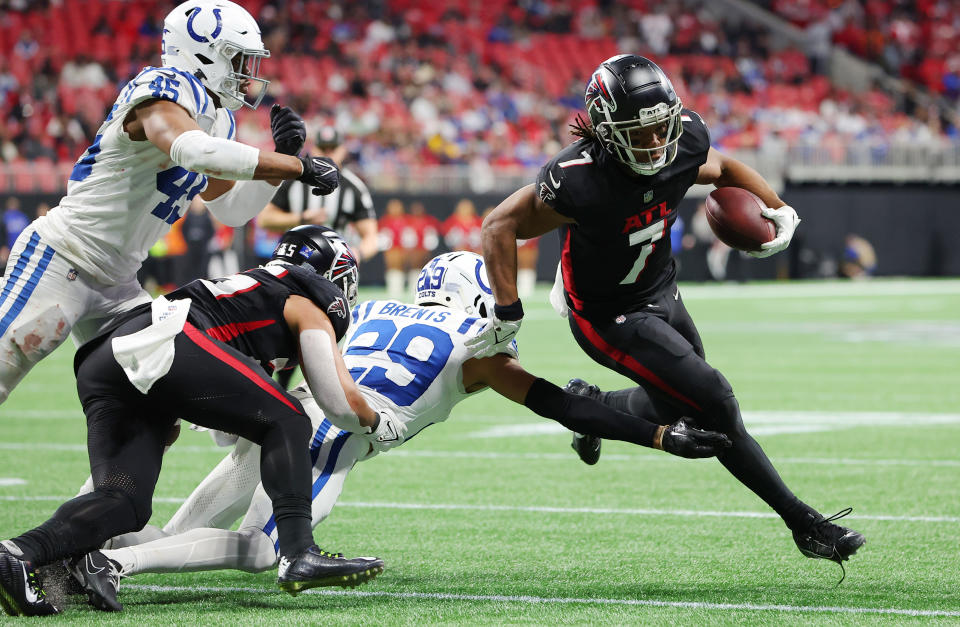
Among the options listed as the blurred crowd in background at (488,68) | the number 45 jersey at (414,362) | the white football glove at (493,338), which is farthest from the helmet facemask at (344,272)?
the blurred crowd in background at (488,68)

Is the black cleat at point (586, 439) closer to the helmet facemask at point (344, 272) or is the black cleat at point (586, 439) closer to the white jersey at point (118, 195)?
the helmet facemask at point (344, 272)

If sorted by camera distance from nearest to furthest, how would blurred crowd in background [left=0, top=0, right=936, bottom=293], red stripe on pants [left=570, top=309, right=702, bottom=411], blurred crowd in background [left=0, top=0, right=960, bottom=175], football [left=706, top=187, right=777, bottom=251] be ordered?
1. red stripe on pants [left=570, top=309, right=702, bottom=411]
2. football [left=706, top=187, right=777, bottom=251]
3. blurred crowd in background [left=0, top=0, right=936, bottom=293]
4. blurred crowd in background [left=0, top=0, right=960, bottom=175]

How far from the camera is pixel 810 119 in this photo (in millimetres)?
25578

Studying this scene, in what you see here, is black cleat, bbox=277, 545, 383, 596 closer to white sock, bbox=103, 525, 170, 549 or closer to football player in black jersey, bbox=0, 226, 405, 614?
football player in black jersey, bbox=0, 226, 405, 614

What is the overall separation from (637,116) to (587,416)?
948 mm

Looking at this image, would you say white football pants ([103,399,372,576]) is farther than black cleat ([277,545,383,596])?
Yes

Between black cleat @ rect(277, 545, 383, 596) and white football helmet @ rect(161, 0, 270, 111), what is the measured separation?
1.65 meters

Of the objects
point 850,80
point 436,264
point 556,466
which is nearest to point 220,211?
point 436,264

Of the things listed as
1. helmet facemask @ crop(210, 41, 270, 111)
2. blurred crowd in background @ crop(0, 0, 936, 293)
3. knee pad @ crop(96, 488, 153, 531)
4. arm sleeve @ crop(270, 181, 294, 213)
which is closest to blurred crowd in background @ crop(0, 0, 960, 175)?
blurred crowd in background @ crop(0, 0, 936, 293)

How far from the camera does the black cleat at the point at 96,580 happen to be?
11.6 ft

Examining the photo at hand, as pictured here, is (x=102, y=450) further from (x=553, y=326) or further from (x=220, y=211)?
(x=553, y=326)

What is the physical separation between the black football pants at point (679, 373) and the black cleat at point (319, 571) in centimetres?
120

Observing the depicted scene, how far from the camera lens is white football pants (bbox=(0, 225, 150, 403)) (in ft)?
13.1

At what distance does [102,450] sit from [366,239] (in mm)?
4460
